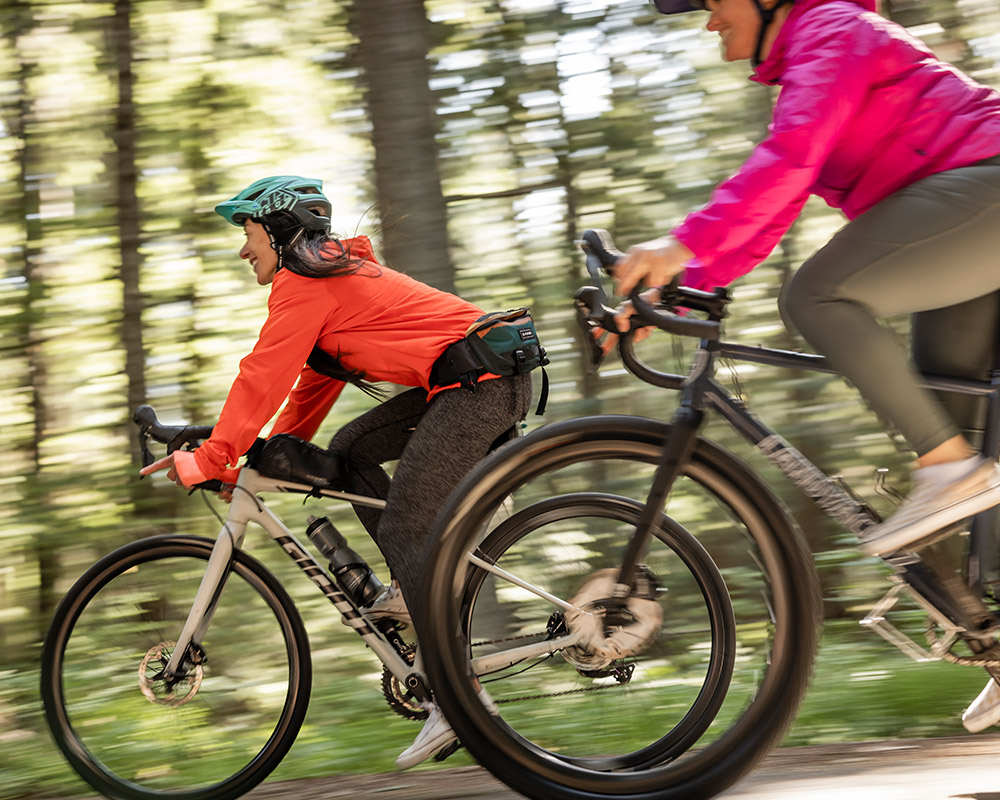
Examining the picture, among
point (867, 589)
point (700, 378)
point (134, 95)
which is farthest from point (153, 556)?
point (134, 95)

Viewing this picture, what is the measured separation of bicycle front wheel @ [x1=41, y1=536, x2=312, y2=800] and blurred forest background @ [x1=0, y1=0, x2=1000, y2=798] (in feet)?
5.40

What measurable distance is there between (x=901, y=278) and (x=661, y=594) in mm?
951

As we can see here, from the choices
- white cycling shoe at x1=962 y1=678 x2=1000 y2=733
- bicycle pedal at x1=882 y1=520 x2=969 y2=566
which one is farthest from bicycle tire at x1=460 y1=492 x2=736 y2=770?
white cycling shoe at x1=962 y1=678 x2=1000 y2=733

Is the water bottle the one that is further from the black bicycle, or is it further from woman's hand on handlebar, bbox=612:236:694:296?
woman's hand on handlebar, bbox=612:236:694:296

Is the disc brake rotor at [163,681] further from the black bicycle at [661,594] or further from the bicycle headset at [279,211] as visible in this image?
the bicycle headset at [279,211]

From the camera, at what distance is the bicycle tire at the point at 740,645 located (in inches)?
84.2

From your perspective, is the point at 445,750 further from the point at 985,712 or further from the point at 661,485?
the point at 985,712

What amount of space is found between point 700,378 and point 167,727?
7.35 feet

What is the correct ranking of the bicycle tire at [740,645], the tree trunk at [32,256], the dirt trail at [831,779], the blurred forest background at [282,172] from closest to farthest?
the bicycle tire at [740,645]
the dirt trail at [831,779]
the blurred forest background at [282,172]
the tree trunk at [32,256]

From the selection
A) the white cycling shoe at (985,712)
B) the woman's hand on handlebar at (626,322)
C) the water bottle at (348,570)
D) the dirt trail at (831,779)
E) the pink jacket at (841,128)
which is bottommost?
the dirt trail at (831,779)

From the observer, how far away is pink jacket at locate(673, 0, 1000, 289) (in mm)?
1995

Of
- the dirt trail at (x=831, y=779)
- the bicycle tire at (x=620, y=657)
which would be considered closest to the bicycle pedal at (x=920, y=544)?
the bicycle tire at (x=620, y=657)

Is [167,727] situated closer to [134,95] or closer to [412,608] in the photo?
[412,608]

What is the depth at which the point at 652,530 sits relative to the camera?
229cm
